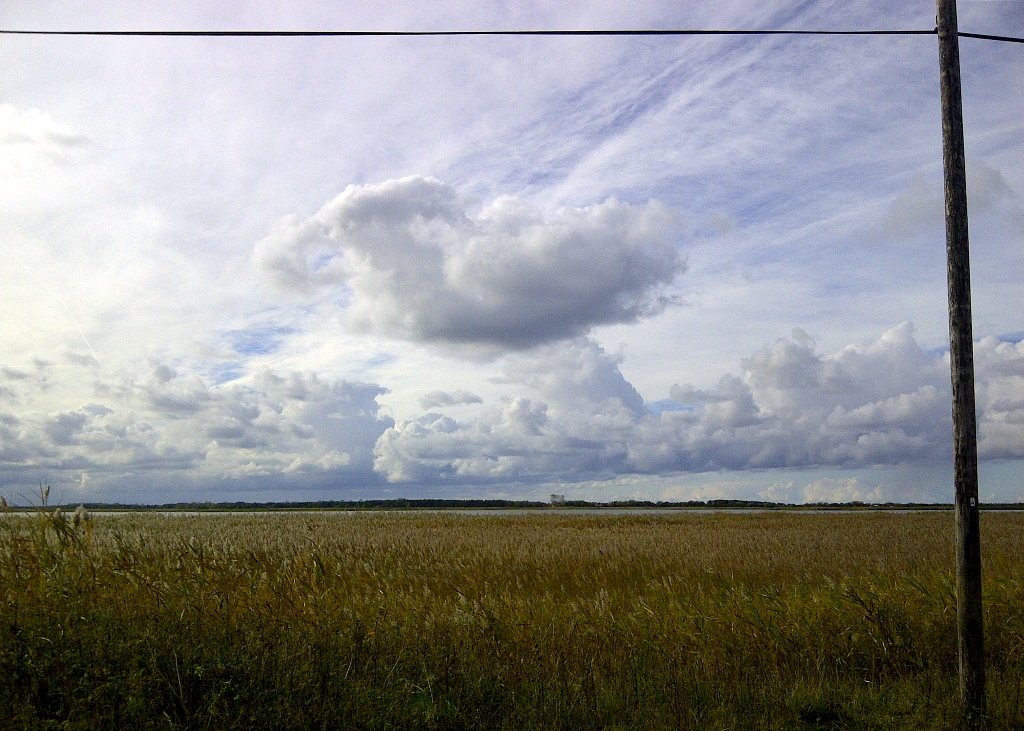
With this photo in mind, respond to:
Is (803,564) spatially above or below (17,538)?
Answer: below

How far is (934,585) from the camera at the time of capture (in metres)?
12.6

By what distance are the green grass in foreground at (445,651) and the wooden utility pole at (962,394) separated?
0.56 meters

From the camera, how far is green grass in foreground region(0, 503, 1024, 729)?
269 inches

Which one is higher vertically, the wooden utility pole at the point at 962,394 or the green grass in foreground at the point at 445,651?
the wooden utility pole at the point at 962,394

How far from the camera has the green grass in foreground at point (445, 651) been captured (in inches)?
269

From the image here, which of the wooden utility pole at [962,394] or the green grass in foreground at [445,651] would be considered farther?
the wooden utility pole at [962,394]

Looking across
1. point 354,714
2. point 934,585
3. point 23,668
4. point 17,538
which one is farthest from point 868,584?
point 17,538

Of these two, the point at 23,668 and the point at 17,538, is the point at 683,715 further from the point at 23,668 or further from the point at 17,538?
the point at 17,538

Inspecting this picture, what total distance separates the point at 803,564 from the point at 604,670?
34.9 ft

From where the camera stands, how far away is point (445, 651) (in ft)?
27.8

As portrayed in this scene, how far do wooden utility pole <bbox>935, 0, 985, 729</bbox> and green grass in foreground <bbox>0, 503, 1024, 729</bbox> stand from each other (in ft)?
1.84

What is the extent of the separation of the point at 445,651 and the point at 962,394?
6.70 metres

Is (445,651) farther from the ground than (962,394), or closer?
closer

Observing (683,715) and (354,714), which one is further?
(683,715)
